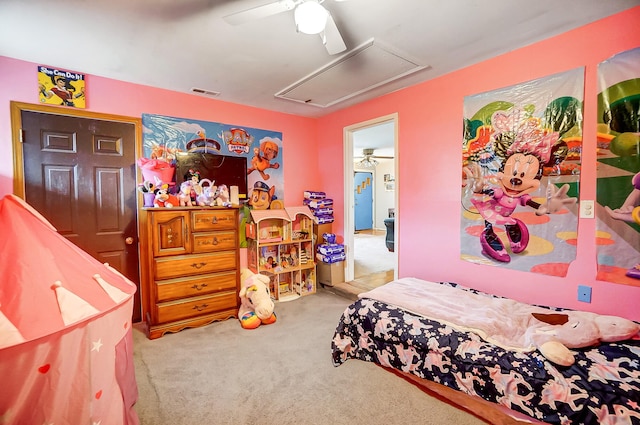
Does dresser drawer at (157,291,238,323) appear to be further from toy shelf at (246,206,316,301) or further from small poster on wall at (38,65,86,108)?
small poster on wall at (38,65,86,108)

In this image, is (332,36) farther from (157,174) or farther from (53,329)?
(157,174)

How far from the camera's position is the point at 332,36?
1.67 metres

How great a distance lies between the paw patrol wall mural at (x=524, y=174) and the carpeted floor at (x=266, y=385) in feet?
4.59

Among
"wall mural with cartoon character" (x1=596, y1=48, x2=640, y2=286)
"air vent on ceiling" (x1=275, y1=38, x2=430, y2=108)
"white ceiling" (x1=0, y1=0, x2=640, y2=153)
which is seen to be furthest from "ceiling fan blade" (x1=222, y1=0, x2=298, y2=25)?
"wall mural with cartoon character" (x1=596, y1=48, x2=640, y2=286)

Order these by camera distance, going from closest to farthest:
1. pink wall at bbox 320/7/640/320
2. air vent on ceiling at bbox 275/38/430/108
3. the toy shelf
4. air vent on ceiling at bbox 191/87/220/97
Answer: pink wall at bbox 320/7/640/320 → air vent on ceiling at bbox 275/38/430/108 → air vent on ceiling at bbox 191/87/220/97 → the toy shelf

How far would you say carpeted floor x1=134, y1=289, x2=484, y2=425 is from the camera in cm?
166

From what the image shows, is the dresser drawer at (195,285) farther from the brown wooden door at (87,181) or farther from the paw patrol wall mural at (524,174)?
the paw patrol wall mural at (524,174)

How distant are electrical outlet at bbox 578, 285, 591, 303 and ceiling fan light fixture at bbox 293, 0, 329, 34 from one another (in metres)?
2.53

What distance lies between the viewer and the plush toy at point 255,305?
9.26 feet

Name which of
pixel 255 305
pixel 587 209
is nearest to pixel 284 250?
pixel 255 305

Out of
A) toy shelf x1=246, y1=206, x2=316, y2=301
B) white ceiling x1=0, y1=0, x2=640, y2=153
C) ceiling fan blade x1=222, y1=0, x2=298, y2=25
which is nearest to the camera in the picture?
ceiling fan blade x1=222, y1=0, x2=298, y2=25

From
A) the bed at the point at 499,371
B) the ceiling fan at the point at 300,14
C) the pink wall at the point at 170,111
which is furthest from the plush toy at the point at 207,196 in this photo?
the bed at the point at 499,371

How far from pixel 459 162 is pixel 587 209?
3.34 ft

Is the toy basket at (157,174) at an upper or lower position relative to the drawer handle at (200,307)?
upper
